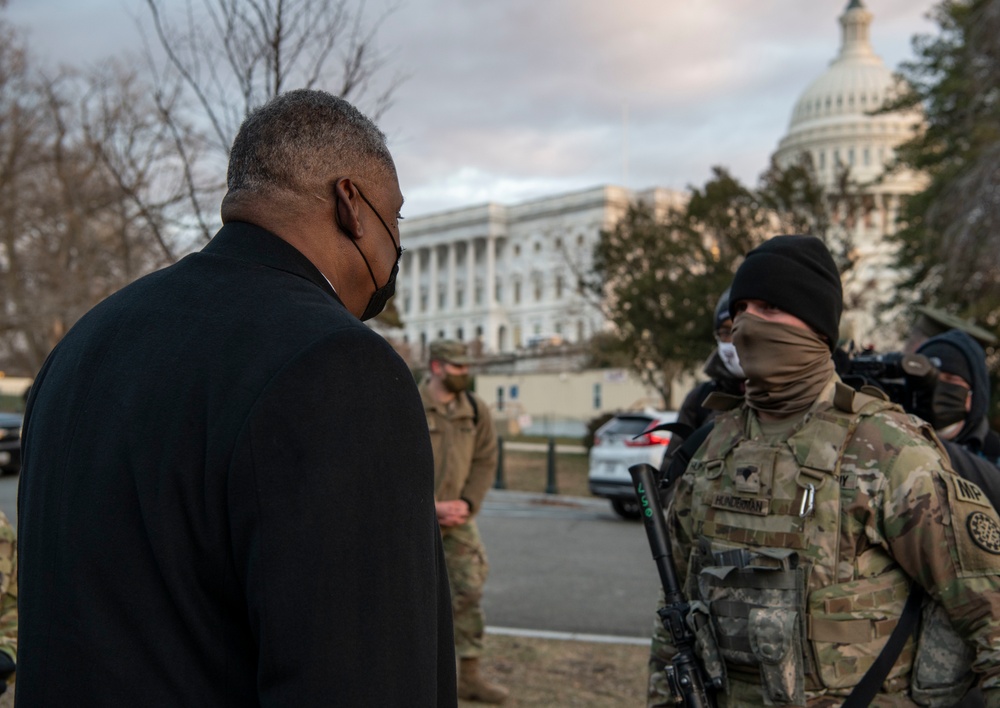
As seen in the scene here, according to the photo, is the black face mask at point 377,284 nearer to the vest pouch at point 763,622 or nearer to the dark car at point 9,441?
the vest pouch at point 763,622

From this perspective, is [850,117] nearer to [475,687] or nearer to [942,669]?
[475,687]

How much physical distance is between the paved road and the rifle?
5199 mm

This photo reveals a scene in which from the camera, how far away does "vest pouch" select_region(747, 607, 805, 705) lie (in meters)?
2.61

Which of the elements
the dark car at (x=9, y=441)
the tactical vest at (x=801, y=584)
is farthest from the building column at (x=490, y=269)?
the tactical vest at (x=801, y=584)

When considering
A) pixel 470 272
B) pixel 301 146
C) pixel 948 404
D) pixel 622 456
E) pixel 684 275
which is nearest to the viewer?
pixel 301 146

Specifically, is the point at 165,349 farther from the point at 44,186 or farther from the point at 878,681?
the point at 44,186

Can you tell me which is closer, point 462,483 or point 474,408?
point 462,483

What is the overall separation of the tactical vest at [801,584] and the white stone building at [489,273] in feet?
296

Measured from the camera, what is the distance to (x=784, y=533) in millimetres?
2734

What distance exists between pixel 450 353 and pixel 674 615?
386 centimetres

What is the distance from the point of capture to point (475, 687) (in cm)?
603

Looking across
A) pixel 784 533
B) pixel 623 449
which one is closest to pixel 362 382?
A: pixel 784 533

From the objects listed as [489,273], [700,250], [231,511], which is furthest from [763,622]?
[489,273]

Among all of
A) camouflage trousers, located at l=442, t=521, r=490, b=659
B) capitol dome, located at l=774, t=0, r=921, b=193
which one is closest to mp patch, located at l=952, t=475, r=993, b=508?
camouflage trousers, located at l=442, t=521, r=490, b=659
